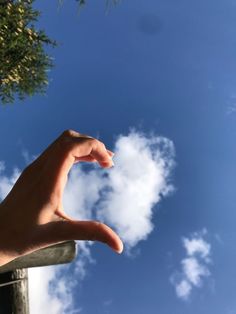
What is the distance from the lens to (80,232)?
8.77ft

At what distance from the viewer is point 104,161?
3.38 metres

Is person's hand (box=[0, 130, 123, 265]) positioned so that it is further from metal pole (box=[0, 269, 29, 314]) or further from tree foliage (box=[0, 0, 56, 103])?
tree foliage (box=[0, 0, 56, 103])

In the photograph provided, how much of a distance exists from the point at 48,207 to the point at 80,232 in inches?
15.2

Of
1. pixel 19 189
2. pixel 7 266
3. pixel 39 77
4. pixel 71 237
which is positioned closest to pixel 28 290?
pixel 7 266

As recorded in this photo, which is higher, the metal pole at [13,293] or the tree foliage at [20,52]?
the tree foliage at [20,52]

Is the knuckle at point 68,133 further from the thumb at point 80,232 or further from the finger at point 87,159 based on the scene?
the thumb at point 80,232

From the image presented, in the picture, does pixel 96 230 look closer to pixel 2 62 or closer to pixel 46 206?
pixel 46 206

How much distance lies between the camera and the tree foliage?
869 inches

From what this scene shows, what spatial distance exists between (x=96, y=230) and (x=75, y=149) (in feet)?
2.64

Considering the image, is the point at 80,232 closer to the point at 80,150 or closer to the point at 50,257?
the point at 80,150

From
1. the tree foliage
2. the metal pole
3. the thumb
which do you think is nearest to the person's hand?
the thumb

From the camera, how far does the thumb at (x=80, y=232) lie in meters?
2.58

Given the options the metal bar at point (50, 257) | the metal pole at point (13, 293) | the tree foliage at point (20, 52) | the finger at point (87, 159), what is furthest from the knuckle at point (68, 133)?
the tree foliage at point (20, 52)

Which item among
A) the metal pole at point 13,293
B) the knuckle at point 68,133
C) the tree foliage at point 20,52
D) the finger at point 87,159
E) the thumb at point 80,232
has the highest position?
the tree foliage at point 20,52
